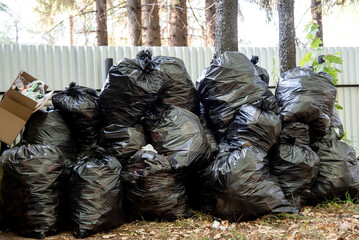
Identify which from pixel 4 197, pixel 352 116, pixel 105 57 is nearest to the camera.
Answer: pixel 4 197

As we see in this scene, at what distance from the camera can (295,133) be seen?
138 inches

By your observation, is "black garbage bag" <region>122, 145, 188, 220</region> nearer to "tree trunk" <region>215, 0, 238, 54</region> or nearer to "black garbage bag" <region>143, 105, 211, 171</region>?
"black garbage bag" <region>143, 105, 211, 171</region>

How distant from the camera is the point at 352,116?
250 inches

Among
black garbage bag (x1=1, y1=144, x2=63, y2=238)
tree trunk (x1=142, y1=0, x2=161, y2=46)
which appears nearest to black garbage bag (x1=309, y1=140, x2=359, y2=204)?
black garbage bag (x1=1, y1=144, x2=63, y2=238)

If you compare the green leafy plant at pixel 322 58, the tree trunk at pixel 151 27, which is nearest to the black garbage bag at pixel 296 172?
the green leafy plant at pixel 322 58

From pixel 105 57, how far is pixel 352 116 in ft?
14.1

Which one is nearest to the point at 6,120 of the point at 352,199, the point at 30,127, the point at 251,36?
the point at 30,127

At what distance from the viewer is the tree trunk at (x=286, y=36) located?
463cm

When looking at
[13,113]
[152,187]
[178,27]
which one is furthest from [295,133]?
[178,27]

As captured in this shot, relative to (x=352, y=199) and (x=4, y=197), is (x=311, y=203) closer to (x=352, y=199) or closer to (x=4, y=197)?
(x=352, y=199)

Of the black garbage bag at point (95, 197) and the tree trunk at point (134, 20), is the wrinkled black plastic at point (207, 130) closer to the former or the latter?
the black garbage bag at point (95, 197)

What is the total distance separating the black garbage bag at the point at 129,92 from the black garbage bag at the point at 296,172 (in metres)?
1.34

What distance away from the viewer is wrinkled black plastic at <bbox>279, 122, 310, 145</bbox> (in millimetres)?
3510

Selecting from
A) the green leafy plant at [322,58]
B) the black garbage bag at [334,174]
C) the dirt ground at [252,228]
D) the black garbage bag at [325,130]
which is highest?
the green leafy plant at [322,58]
